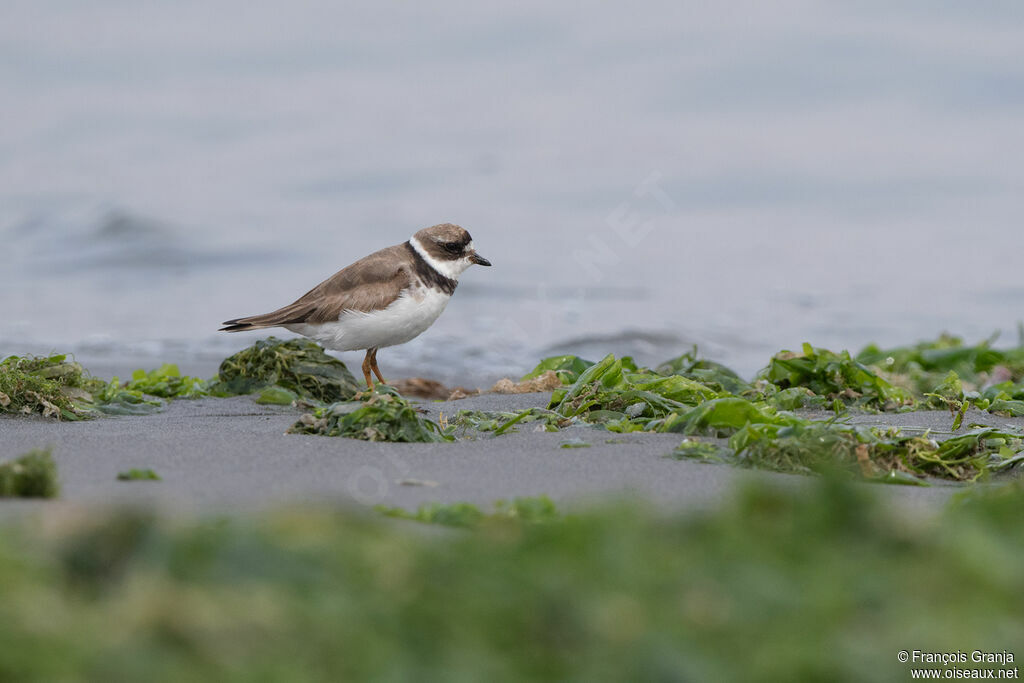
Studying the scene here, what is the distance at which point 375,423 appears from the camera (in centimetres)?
461

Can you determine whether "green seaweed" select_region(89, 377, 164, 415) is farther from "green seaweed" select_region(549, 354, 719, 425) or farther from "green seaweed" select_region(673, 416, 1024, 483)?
"green seaweed" select_region(673, 416, 1024, 483)

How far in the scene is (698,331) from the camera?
45.8 feet

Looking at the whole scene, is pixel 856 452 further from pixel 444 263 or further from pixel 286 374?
pixel 444 263

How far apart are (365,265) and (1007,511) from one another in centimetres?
471

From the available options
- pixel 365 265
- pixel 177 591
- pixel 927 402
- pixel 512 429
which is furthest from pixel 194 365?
pixel 177 591

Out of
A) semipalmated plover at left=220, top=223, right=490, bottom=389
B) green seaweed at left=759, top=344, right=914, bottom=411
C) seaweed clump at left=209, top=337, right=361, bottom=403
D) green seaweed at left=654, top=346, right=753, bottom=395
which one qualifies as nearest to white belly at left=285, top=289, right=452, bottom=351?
semipalmated plover at left=220, top=223, right=490, bottom=389

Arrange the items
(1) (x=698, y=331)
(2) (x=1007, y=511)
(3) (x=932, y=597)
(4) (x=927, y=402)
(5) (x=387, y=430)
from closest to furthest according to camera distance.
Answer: (3) (x=932, y=597)
(2) (x=1007, y=511)
(5) (x=387, y=430)
(4) (x=927, y=402)
(1) (x=698, y=331)

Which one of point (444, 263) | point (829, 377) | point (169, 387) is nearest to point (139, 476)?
point (169, 387)

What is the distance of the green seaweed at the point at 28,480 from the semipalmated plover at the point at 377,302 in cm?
353

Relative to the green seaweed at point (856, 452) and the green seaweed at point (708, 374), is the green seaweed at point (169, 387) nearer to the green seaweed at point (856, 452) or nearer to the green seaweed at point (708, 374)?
the green seaweed at point (708, 374)

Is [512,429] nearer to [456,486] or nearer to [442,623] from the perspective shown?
[456,486]

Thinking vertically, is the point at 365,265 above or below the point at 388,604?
above

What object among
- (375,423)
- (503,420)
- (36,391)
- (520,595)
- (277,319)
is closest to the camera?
(520,595)

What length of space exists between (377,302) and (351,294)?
18cm
